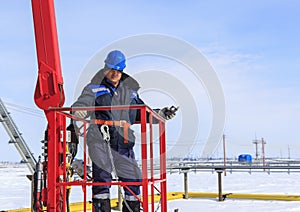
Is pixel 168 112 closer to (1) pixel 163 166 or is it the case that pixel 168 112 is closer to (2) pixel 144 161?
(1) pixel 163 166

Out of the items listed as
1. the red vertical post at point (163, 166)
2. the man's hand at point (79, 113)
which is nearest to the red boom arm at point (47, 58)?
the man's hand at point (79, 113)

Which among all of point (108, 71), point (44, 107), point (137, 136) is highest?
point (108, 71)

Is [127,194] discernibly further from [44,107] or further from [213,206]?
[213,206]

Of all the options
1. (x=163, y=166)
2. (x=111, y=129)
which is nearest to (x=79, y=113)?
(x=111, y=129)

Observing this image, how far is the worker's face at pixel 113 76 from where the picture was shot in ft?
13.9

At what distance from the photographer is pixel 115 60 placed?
4184 millimetres

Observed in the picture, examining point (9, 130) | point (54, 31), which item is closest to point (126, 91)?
point (54, 31)

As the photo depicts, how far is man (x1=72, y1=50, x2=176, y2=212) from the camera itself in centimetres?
403

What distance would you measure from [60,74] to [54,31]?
1.53 ft

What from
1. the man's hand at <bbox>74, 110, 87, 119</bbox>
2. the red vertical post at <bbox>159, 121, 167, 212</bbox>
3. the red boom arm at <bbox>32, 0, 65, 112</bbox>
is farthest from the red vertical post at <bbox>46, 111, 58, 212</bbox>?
the red vertical post at <bbox>159, 121, 167, 212</bbox>

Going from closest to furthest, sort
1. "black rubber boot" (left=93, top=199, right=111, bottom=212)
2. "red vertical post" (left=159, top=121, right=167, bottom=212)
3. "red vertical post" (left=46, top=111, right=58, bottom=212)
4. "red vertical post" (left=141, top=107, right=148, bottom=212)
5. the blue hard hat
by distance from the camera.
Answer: "red vertical post" (left=141, top=107, right=148, bottom=212)
"red vertical post" (left=46, top=111, right=58, bottom=212)
"black rubber boot" (left=93, top=199, right=111, bottom=212)
the blue hard hat
"red vertical post" (left=159, top=121, right=167, bottom=212)

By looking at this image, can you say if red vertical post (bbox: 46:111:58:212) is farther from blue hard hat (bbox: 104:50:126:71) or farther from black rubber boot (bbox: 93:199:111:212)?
blue hard hat (bbox: 104:50:126:71)

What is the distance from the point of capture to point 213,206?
28.0 ft

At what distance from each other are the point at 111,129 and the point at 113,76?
541 millimetres
